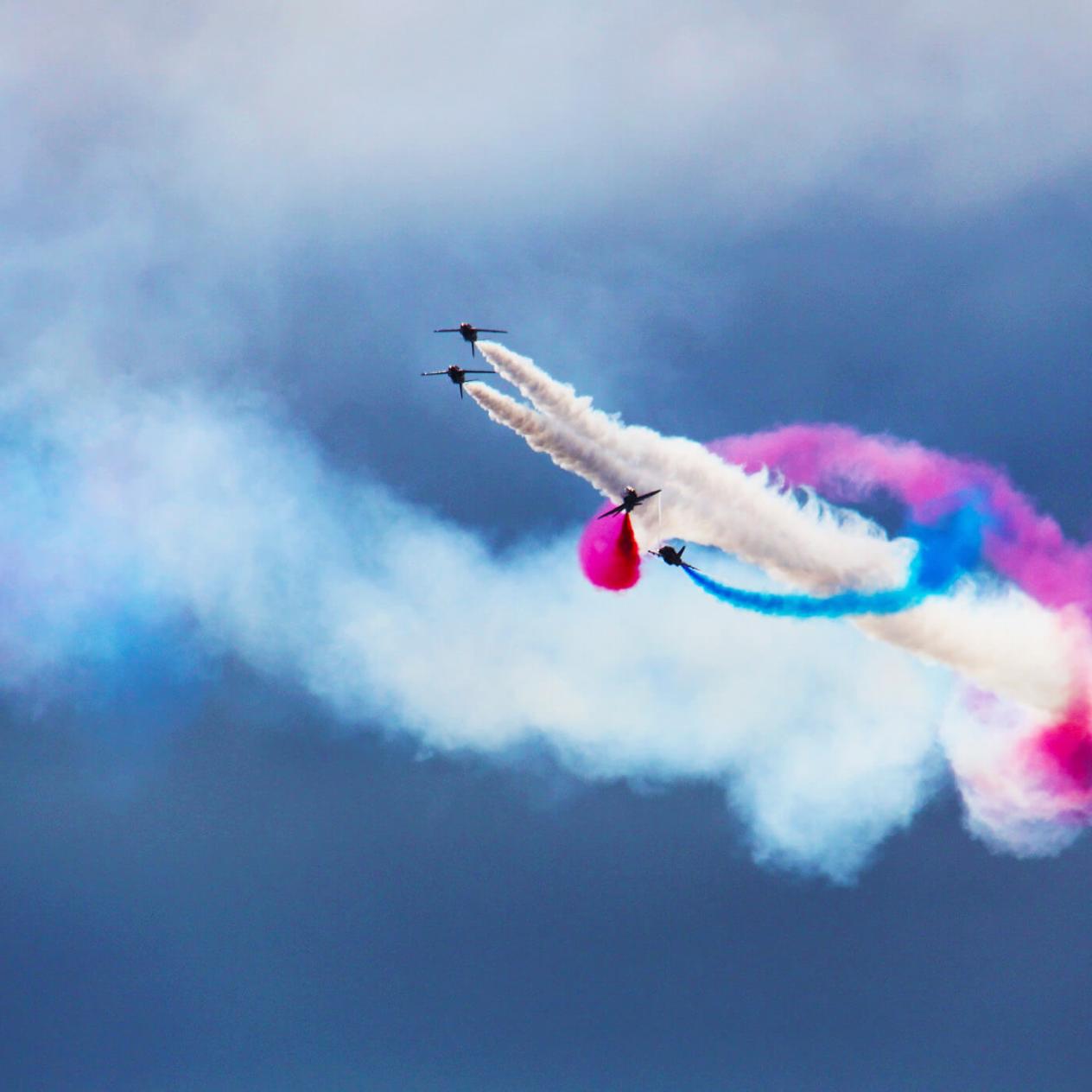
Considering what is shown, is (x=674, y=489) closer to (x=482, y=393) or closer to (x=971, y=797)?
(x=482, y=393)

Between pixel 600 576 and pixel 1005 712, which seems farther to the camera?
pixel 1005 712

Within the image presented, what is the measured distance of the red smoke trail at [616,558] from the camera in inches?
3342

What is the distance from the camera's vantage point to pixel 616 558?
278ft

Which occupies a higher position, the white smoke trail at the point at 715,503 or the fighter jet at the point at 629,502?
the white smoke trail at the point at 715,503

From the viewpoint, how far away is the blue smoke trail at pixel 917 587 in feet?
285

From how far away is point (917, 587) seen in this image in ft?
290

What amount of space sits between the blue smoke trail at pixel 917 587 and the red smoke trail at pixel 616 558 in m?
3.29

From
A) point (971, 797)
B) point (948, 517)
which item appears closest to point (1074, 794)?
point (971, 797)

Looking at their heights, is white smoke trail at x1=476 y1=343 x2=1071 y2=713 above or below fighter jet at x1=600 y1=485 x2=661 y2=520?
above

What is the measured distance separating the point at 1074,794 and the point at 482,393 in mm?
28800

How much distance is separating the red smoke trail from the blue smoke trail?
329cm

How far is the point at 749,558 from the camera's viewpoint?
86.9m

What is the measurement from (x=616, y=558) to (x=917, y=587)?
12484 millimetres

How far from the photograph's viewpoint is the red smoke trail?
278 ft
